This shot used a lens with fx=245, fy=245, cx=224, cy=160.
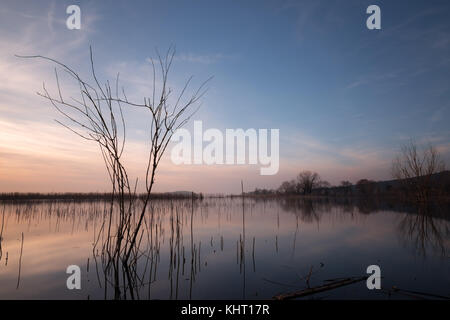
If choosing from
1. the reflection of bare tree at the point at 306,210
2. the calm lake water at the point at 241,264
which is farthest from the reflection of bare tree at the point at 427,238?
the reflection of bare tree at the point at 306,210

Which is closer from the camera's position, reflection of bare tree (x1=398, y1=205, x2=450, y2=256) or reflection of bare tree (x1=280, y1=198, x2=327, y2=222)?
reflection of bare tree (x1=398, y1=205, x2=450, y2=256)

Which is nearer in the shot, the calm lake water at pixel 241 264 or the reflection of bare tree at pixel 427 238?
the calm lake water at pixel 241 264

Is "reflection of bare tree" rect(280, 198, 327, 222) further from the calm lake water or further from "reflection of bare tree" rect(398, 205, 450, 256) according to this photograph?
the calm lake water

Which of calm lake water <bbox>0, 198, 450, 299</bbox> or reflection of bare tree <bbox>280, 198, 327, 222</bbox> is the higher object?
calm lake water <bbox>0, 198, 450, 299</bbox>

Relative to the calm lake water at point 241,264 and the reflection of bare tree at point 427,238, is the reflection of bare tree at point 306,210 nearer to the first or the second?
the reflection of bare tree at point 427,238

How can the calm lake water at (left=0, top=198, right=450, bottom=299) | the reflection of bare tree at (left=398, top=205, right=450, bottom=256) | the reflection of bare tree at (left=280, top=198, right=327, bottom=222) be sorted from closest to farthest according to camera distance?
the calm lake water at (left=0, top=198, right=450, bottom=299) < the reflection of bare tree at (left=398, top=205, right=450, bottom=256) < the reflection of bare tree at (left=280, top=198, right=327, bottom=222)

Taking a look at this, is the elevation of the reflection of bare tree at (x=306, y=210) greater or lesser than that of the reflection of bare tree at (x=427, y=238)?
lesser

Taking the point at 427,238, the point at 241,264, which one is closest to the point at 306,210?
the point at 427,238

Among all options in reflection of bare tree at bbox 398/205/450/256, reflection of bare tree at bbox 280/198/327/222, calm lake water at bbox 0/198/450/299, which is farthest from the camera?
reflection of bare tree at bbox 280/198/327/222

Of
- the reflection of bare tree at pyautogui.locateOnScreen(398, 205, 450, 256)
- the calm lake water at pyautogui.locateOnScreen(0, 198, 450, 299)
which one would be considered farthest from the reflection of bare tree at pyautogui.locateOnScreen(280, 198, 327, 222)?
the calm lake water at pyautogui.locateOnScreen(0, 198, 450, 299)
